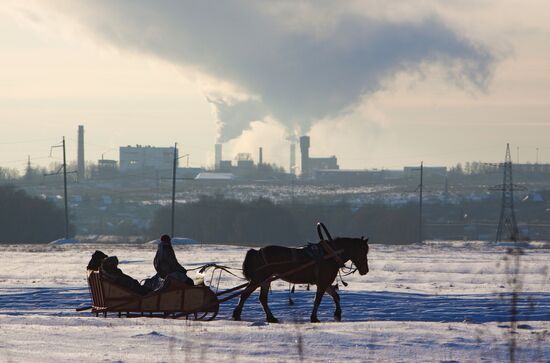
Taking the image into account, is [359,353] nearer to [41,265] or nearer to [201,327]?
[201,327]

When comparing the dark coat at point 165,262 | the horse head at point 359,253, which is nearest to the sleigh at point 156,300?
the dark coat at point 165,262

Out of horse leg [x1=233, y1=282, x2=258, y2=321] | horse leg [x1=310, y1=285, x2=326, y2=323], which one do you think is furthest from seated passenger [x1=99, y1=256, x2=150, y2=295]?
horse leg [x1=310, y1=285, x2=326, y2=323]

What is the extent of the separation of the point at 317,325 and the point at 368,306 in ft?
20.8

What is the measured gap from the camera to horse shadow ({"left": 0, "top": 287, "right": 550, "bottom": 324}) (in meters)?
21.8

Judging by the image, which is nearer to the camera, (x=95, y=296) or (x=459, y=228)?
(x=95, y=296)

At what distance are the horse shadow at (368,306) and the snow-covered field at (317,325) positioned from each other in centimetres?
3

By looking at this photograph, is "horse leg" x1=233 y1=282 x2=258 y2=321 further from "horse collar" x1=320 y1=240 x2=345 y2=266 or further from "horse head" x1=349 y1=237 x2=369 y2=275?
"horse head" x1=349 y1=237 x2=369 y2=275

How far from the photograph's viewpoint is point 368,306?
24.2 m

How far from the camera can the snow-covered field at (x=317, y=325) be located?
14.5 metres

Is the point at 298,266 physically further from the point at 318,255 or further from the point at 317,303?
the point at 317,303

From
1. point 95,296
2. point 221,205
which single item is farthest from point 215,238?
point 95,296

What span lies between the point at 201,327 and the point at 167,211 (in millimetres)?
103833

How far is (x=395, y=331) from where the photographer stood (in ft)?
53.6

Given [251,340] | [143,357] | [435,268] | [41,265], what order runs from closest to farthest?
[143,357] → [251,340] → [435,268] → [41,265]
